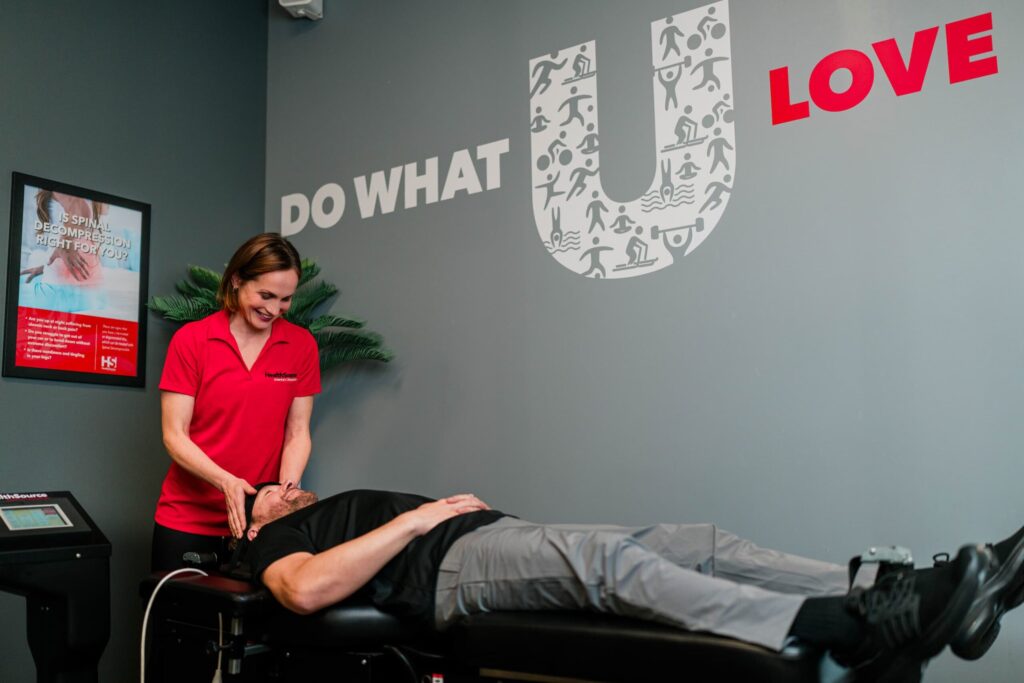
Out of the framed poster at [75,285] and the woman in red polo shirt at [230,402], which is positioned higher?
the framed poster at [75,285]

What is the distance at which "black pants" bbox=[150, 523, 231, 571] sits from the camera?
2531 mm

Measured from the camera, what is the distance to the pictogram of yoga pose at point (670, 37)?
2835mm

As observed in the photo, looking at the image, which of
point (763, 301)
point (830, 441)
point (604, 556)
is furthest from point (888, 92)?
point (604, 556)

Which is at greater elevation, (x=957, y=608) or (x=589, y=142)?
(x=589, y=142)

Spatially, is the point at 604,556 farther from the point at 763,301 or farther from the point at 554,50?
the point at 554,50

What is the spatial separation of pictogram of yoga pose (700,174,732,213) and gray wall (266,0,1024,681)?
0.04 m

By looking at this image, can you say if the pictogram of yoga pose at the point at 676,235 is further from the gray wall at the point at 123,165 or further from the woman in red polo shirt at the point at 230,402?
the gray wall at the point at 123,165

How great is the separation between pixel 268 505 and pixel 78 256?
1374 mm

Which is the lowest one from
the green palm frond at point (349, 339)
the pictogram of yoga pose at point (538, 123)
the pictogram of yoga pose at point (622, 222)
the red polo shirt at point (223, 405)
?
the red polo shirt at point (223, 405)

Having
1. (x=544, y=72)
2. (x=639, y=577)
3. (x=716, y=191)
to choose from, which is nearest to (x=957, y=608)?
(x=639, y=577)

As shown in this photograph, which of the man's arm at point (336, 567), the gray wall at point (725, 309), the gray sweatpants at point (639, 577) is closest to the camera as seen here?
the gray sweatpants at point (639, 577)

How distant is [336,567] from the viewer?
71.9 inches

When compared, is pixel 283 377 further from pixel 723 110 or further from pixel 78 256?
pixel 723 110

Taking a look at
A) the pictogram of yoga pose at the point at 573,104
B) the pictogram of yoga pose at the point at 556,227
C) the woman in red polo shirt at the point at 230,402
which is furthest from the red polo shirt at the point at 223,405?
the pictogram of yoga pose at the point at 573,104
